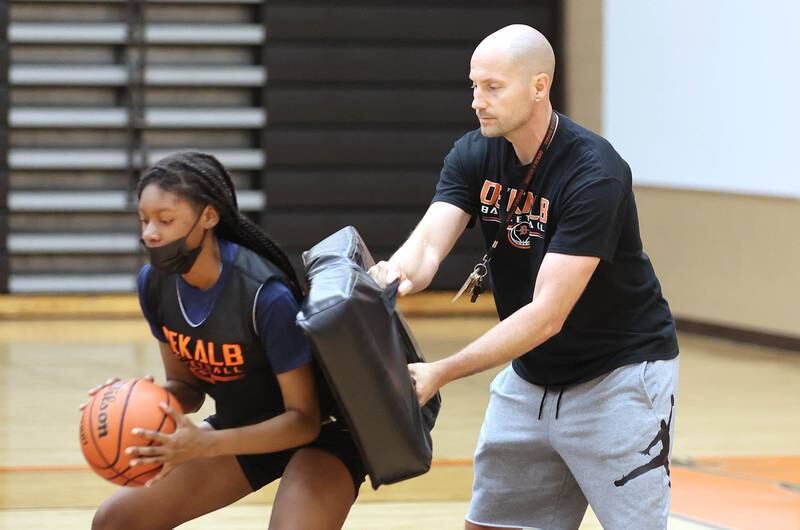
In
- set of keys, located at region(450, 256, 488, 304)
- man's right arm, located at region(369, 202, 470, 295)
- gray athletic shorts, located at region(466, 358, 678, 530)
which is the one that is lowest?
gray athletic shorts, located at region(466, 358, 678, 530)

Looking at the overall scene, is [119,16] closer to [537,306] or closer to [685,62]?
[685,62]

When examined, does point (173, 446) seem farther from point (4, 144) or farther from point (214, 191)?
point (4, 144)

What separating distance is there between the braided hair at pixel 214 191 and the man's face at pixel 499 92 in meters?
0.57

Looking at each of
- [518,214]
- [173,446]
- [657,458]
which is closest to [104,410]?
[173,446]

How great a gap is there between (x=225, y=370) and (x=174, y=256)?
0.29 metres

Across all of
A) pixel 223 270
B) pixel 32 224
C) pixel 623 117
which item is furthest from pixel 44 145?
pixel 223 270

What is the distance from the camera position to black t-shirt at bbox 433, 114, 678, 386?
3068 mm

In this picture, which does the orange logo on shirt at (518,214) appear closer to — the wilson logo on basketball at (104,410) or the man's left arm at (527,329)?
the man's left arm at (527,329)

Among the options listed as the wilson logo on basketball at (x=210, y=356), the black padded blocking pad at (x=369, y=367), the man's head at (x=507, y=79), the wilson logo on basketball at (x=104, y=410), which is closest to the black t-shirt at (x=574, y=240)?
the man's head at (x=507, y=79)

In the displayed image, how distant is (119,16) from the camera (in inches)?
361

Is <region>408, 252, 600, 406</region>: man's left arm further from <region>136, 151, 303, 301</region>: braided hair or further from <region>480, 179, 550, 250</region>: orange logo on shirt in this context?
A: <region>136, 151, 303, 301</region>: braided hair

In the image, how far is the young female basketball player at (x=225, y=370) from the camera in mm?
2932

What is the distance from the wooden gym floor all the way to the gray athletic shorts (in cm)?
117

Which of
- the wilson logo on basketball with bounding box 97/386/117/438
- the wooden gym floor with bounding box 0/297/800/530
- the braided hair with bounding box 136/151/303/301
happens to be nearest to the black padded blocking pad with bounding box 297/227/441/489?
the braided hair with bounding box 136/151/303/301
